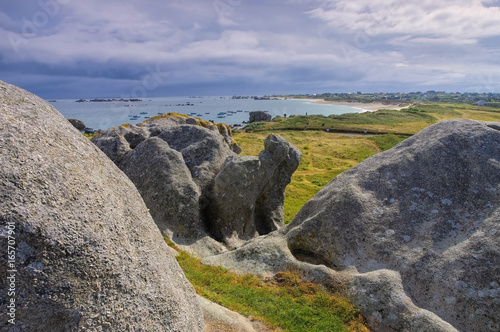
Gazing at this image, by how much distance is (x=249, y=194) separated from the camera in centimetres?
2344

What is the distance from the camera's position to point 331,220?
55.2ft

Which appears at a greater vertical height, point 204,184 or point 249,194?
point 204,184

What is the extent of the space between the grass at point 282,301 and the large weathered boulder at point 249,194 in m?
6.74

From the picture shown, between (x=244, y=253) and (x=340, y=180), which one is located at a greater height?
(x=340, y=180)

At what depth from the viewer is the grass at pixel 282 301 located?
12.6 meters

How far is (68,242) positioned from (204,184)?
675 inches

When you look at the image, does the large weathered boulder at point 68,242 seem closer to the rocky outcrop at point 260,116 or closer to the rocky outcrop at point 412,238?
the rocky outcrop at point 412,238

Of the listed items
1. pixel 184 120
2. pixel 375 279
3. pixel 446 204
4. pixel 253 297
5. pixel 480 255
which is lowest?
pixel 253 297

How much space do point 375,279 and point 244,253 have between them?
677cm

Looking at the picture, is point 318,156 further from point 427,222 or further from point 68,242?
point 68,242

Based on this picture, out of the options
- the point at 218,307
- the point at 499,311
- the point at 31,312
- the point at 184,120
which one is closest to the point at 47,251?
the point at 31,312

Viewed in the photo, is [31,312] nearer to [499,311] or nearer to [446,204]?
[499,311]

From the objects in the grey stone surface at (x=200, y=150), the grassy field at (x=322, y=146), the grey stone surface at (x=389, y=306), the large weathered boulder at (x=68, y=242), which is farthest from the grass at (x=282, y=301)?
the grassy field at (x=322, y=146)

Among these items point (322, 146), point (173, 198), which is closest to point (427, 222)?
point (173, 198)
